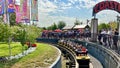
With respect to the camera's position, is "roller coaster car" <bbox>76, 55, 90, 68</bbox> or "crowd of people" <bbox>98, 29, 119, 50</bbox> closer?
"crowd of people" <bbox>98, 29, 119, 50</bbox>

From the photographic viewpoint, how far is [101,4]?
30.7 meters

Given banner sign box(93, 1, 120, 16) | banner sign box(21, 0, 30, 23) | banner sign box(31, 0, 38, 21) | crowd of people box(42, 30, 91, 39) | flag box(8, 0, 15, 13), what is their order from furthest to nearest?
banner sign box(31, 0, 38, 21) → crowd of people box(42, 30, 91, 39) → banner sign box(21, 0, 30, 23) → flag box(8, 0, 15, 13) → banner sign box(93, 1, 120, 16)

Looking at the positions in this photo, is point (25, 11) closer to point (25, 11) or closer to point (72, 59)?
point (25, 11)

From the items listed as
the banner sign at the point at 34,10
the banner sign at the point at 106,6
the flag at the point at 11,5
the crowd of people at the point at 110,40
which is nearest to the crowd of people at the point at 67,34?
the banner sign at the point at 34,10

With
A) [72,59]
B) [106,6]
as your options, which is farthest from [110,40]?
[106,6]

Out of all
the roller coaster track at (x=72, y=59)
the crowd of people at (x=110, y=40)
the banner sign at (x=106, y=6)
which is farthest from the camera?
the banner sign at (x=106, y=6)

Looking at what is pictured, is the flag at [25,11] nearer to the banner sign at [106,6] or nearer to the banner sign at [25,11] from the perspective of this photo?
the banner sign at [25,11]

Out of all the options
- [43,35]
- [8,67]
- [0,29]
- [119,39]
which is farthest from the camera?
[43,35]

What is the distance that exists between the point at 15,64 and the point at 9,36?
14.2ft

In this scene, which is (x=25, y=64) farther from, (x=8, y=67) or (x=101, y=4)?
(x=101, y=4)

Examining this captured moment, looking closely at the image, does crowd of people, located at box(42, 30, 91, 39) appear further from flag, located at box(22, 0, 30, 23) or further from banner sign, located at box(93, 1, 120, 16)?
flag, located at box(22, 0, 30, 23)

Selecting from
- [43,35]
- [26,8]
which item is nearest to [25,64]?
[26,8]

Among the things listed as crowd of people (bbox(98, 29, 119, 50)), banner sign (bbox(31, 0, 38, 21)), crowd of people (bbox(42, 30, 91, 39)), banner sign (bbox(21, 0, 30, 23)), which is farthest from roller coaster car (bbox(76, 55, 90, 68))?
banner sign (bbox(31, 0, 38, 21))

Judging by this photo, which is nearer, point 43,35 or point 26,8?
point 26,8
